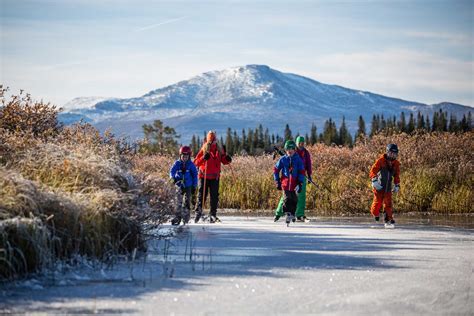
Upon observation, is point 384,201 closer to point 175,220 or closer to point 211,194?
point 211,194

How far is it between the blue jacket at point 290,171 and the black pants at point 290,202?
0.13 m

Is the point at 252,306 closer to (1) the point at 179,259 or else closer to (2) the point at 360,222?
(1) the point at 179,259

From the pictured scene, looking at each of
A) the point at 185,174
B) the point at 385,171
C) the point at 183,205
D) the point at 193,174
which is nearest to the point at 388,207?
the point at 385,171

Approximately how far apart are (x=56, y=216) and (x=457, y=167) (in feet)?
62.2

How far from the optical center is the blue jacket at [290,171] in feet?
64.2

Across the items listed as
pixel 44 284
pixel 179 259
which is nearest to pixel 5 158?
pixel 179 259

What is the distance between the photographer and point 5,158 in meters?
13.0

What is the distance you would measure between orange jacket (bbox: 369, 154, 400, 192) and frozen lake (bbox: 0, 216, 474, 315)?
486 cm

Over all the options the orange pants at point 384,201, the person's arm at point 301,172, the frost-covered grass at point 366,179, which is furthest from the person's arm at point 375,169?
the frost-covered grass at point 366,179

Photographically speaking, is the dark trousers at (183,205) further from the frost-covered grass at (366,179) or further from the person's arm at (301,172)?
the frost-covered grass at (366,179)

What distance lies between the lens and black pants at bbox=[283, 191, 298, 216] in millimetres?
19438

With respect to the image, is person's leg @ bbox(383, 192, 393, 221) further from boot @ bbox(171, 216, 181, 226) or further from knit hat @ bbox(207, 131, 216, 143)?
boot @ bbox(171, 216, 181, 226)

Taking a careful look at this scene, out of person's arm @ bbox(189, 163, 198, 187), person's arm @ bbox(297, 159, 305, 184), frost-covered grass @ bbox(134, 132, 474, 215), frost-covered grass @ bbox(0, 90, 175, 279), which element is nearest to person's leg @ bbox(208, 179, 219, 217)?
person's arm @ bbox(189, 163, 198, 187)

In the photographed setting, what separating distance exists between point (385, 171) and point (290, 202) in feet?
7.59
